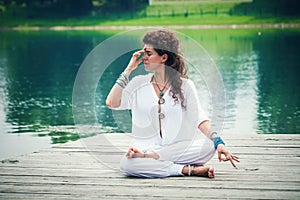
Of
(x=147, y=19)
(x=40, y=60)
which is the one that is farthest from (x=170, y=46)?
(x=147, y=19)

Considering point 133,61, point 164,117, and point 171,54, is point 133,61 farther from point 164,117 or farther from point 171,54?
point 164,117

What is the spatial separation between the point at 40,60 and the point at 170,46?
78.0ft

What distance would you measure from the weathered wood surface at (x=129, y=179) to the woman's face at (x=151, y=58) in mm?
882

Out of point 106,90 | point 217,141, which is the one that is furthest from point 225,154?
point 106,90

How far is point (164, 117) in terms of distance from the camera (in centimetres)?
500

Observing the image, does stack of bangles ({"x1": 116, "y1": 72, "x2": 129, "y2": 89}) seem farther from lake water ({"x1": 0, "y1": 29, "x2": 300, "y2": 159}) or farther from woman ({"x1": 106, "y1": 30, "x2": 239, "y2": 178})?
lake water ({"x1": 0, "y1": 29, "x2": 300, "y2": 159})

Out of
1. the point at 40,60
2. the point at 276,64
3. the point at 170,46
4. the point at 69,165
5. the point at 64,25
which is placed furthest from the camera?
the point at 64,25

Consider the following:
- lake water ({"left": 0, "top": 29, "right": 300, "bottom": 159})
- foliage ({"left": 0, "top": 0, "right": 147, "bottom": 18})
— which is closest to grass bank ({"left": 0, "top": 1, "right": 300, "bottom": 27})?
foliage ({"left": 0, "top": 0, "right": 147, "bottom": 18})

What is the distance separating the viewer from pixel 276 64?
23.4m

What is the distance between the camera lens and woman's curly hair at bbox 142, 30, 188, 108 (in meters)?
4.88

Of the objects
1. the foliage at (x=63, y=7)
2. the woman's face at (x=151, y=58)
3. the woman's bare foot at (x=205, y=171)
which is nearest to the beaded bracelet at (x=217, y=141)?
the woman's bare foot at (x=205, y=171)

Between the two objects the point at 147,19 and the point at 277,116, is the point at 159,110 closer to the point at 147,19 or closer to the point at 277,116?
the point at 277,116

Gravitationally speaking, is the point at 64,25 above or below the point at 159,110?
below

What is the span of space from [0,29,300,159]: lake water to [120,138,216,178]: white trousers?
97 cm
